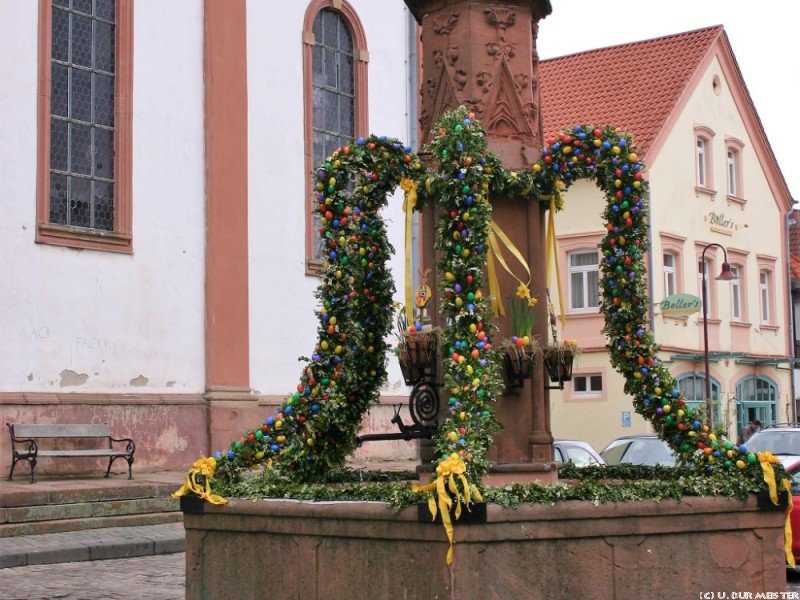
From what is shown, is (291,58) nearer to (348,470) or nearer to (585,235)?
(585,235)

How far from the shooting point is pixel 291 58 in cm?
2377

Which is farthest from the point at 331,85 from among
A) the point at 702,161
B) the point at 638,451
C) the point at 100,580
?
the point at 702,161

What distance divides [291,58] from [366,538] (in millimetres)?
17334

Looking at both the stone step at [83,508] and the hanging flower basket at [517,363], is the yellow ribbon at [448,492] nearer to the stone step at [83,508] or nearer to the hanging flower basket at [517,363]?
the hanging flower basket at [517,363]

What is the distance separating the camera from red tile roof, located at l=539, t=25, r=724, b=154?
35781mm

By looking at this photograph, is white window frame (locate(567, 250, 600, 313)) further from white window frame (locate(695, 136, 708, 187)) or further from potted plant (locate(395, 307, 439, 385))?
potted plant (locate(395, 307, 439, 385))

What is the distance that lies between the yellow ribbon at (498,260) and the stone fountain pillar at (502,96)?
7 centimetres

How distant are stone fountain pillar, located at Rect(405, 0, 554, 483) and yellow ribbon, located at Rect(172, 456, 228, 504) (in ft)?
5.98

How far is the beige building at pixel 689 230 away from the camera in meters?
34.1

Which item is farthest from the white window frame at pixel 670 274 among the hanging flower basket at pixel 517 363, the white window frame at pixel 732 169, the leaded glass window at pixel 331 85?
the hanging flower basket at pixel 517 363

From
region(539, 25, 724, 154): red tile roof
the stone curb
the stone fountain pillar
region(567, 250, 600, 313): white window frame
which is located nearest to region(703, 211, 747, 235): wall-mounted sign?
region(539, 25, 724, 154): red tile roof

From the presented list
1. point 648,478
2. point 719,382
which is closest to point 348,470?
point 648,478

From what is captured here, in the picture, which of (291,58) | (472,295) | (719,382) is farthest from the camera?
(719,382)

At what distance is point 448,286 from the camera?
825 cm
